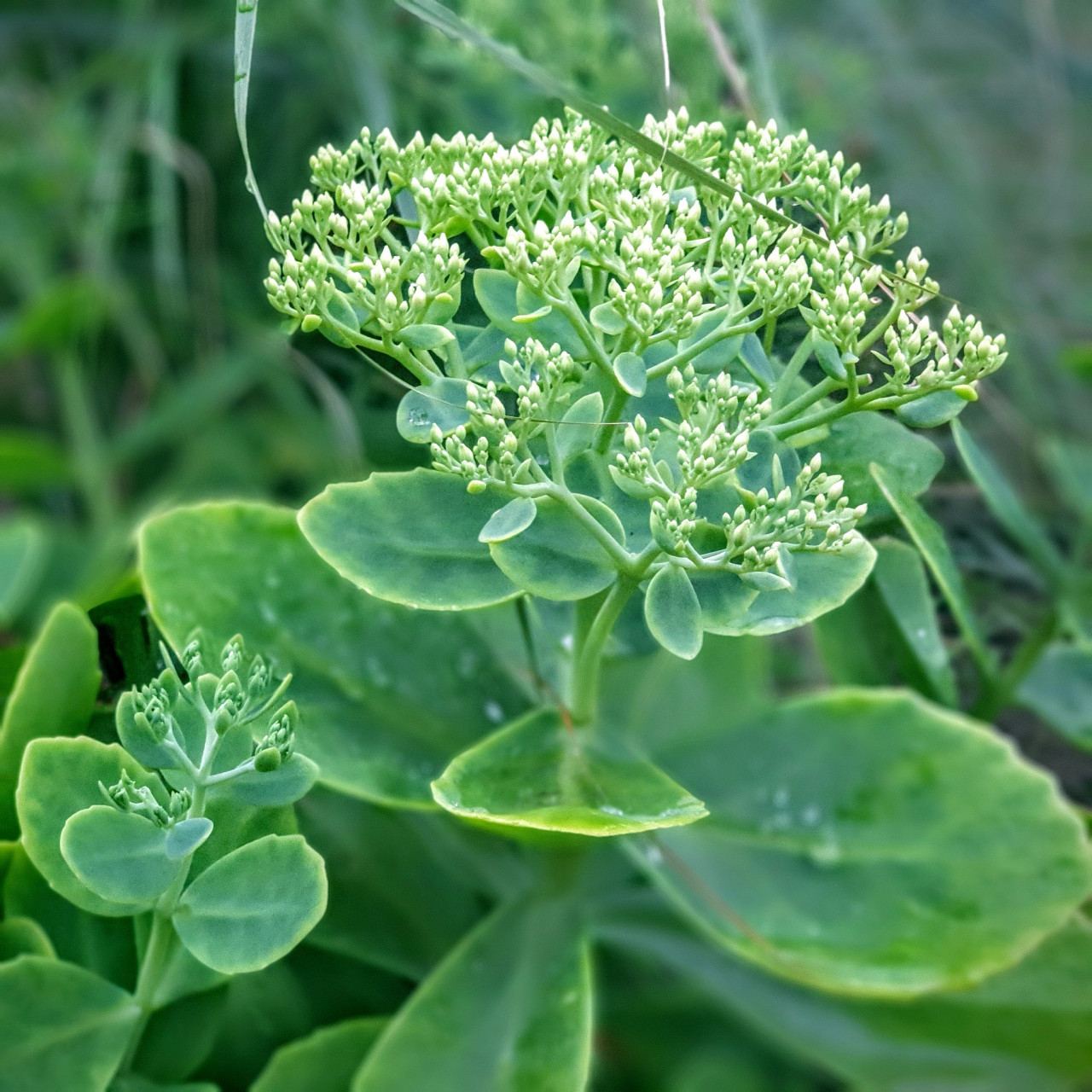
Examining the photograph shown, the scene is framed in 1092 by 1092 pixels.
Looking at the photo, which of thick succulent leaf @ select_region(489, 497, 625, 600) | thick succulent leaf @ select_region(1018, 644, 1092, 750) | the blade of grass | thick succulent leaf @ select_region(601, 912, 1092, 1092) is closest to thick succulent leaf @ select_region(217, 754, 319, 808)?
thick succulent leaf @ select_region(489, 497, 625, 600)

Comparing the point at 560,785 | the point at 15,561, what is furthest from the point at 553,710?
the point at 15,561

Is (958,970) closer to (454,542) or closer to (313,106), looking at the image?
(454,542)

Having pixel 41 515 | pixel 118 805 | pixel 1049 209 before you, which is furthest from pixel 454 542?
pixel 1049 209

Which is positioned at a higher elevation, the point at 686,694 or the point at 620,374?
the point at 620,374

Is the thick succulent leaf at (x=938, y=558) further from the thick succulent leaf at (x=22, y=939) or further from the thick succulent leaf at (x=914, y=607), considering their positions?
the thick succulent leaf at (x=22, y=939)

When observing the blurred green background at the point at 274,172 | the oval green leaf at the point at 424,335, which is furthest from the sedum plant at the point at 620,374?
the blurred green background at the point at 274,172

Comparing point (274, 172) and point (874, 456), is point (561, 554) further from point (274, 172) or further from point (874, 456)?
point (274, 172)
